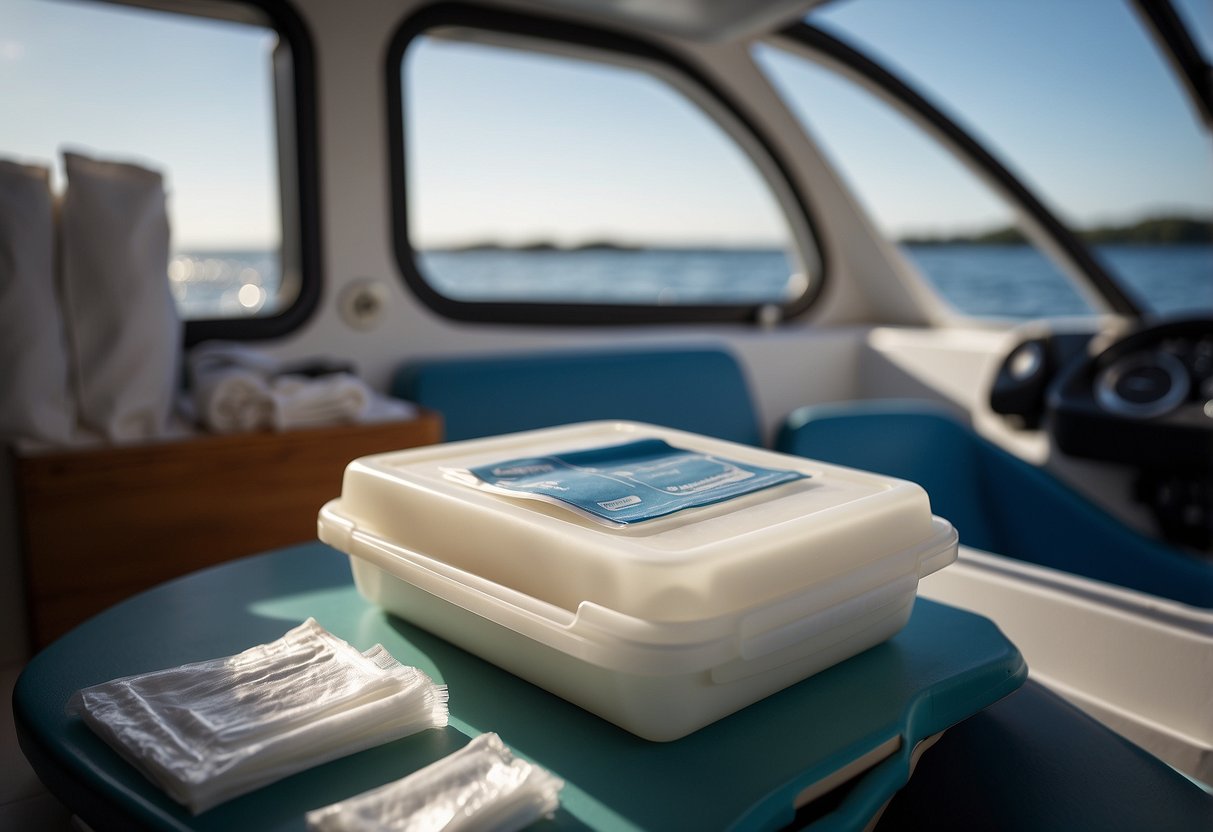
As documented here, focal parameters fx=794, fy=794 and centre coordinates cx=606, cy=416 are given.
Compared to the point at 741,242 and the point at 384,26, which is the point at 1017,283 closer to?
the point at 741,242

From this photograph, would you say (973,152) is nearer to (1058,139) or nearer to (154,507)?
(154,507)

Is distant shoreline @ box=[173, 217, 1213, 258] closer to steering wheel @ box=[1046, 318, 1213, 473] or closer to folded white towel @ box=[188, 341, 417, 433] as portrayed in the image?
steering wheel @ box=[1046, 318, 1213, 473]

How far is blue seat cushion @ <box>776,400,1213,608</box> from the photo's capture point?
6.75 feet

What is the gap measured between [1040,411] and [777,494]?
7.37 feet

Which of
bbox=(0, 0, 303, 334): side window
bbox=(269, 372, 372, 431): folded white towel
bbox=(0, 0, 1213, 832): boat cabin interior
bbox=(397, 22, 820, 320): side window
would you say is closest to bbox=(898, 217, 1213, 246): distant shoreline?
bbox=(397, 22, 820, 320): side window

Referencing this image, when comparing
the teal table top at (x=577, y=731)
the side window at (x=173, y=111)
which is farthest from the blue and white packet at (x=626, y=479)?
the side window at (x=173, y=111)

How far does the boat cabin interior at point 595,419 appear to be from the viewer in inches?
26.6

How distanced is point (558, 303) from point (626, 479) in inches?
85.3

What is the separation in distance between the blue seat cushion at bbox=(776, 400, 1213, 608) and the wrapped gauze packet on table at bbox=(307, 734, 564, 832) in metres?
1.57

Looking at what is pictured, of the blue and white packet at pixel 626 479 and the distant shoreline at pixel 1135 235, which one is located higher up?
the distant shoreline at pixel 1135 235

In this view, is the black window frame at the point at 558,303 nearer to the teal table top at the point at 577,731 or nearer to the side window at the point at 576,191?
the teal table top at the point at 577,731

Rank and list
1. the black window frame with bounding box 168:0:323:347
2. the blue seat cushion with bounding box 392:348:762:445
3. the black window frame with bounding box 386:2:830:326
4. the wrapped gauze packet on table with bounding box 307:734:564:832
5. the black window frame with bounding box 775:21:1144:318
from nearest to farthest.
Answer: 1. the wrapped gauze packet on table with bounding box 307:734:564:832
2. the black window frame with bounding box 168:0:323:347
3. the blue seat cushion with bounding box 392:348:762:445
4. the black window frame with bounding box 386:2:830:326
5. the black window frame with bounding box 775:21:1144:318

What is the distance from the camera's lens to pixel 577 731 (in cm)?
61

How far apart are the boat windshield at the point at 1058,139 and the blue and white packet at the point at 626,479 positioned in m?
29.5
